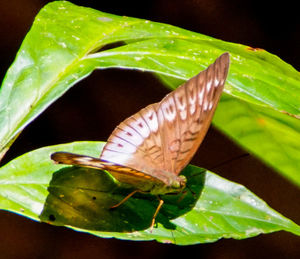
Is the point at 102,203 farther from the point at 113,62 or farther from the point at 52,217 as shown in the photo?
the point at 113,62

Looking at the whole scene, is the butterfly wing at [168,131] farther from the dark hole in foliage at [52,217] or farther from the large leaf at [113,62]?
the dark hole in foliage at [52,217]

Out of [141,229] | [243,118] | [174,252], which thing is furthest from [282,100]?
[174,252]

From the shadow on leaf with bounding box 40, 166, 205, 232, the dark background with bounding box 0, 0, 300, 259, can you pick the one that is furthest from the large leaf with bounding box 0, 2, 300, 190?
the dark background with bounding box 0, 0, 300, 259

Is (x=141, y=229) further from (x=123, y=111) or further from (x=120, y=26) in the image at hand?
(x=123, y=111)

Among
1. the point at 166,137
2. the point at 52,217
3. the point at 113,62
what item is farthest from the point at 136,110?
the point at 52,217

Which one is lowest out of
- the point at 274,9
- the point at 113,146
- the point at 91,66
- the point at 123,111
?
the point at 123,111
